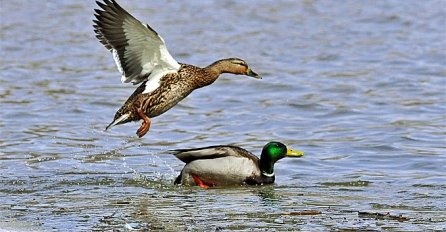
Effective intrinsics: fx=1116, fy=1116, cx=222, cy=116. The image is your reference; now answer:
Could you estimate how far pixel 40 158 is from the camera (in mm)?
11531

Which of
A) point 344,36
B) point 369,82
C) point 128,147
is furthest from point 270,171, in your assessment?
point 344,36

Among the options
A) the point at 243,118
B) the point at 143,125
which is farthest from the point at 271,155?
the point at 243,118

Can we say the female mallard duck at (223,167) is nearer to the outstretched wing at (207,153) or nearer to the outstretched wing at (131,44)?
Answer: the outstretched wing at (207,153)

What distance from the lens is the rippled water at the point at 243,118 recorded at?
8.44m

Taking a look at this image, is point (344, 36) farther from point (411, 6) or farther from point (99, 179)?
point (99, 179)

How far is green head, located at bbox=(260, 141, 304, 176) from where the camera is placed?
33.4ft

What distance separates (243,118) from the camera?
14062 millimetres

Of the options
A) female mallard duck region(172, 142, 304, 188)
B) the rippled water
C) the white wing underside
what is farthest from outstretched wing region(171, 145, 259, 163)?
the white wing underside

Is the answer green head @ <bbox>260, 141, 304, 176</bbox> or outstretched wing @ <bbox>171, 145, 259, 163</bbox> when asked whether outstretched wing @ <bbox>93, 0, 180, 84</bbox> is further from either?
green head @ <bbox>260, 141, 304, 176</bbox>

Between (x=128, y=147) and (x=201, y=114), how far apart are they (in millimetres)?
2167

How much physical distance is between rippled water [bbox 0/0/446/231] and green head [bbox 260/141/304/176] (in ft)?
0.56

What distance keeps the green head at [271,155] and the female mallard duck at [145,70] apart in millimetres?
848

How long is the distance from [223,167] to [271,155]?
1.65 ft

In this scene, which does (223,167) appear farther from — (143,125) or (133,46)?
(133,46)
